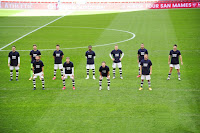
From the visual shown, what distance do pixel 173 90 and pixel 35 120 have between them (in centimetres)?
962

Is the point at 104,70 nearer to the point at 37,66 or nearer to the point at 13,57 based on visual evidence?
the point at 37,66

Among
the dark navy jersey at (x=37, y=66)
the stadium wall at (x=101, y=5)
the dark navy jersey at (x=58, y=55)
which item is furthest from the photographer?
the stadium wall at (x=101, y=5)

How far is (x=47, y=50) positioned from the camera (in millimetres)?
37219

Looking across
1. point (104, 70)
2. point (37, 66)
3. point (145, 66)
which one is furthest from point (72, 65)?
point (145, 66)

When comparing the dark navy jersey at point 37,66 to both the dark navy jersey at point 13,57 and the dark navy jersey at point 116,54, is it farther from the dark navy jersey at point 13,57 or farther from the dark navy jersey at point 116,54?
the dark navy jersey at point 116,54

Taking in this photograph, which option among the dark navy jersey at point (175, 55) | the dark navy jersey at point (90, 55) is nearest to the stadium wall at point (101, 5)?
the dark navy jersey at point (175, 55)

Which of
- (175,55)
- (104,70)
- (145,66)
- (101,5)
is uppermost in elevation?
(101,5)

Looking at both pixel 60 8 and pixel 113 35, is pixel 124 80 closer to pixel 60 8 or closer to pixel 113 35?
pixel 113 35

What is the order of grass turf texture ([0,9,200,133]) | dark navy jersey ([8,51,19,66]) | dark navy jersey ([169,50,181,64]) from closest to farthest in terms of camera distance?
grass turf texture ([0,9,200,133]) < dark navy jersey ([169,50,181,64]) < dark navy jersey ([8,51,19,66])

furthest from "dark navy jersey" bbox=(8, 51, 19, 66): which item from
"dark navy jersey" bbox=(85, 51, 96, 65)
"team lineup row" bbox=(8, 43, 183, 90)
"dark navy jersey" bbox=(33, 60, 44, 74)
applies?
"dark navy jersey" bbox=(85, 51, 96, 65)

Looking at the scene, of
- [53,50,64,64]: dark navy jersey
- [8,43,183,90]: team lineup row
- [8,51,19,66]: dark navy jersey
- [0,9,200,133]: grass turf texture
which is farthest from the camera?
[53,50,64,64]: dark navy jersey

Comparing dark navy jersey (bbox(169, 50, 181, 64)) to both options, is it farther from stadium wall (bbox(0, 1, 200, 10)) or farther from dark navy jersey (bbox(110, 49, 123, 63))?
stadium wall (bbox(0, 1, 200, 10))

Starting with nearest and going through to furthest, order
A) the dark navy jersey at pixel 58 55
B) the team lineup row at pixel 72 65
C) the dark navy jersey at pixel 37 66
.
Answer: the team lineup row at pixel 72 65 → the dark navy jersey at pixel 37 66 → the dark navy jersey at pixel 58 55

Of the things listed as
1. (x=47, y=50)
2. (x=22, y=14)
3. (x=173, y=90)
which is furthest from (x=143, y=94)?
(x=22, y=14)
